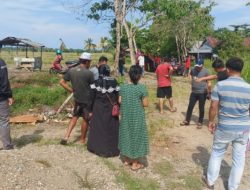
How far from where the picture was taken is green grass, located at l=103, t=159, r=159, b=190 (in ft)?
19.4

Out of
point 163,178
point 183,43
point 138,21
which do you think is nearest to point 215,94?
point 163,178

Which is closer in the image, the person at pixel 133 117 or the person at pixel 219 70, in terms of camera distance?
the person at pixel 133 117

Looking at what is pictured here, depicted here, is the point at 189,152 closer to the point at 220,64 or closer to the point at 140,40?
the point at 220,64

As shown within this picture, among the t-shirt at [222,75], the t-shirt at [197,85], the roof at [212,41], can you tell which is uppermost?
the roof at [212,41]

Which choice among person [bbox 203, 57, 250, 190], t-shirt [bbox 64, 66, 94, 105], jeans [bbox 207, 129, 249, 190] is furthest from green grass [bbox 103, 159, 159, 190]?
t-shirt [bbox 64, 66, 94, 105]

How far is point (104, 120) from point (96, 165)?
804mm

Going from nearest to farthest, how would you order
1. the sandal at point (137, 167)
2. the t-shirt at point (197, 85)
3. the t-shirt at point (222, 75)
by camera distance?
the sandal at point (137, 167), the t-shirt at point (222, 75), the t-shirt at point (197, 85)

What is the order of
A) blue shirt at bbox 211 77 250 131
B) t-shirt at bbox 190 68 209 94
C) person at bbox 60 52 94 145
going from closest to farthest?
blue shirt at bbox 211 77 250 131 < person at bbox 60 52 94 145 < t-shirt at bbox 190 68 209 94

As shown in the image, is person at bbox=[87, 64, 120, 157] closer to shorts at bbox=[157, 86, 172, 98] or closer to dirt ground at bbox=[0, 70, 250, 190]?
dirt ground at bbox=[0, 70, 250, 190]

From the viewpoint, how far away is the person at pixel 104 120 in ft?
22.5

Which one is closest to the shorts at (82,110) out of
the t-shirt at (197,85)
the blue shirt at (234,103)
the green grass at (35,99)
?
the blue shirt at (234,103)

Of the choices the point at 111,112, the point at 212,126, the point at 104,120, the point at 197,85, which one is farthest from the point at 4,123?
the point at 197,85

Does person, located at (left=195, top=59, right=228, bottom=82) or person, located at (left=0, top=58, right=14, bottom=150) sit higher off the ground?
person, located at (left=195, top=59, right=228, bottom=82)

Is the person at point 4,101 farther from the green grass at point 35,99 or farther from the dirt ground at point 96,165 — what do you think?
the green grass at point 35,99
